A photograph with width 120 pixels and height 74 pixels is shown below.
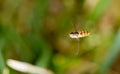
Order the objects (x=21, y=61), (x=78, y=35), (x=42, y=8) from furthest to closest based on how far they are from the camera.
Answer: (x=42, y=8) → (x=21, y=61) → (x=78, y=35)

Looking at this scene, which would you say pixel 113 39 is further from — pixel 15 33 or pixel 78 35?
pixel 15 33

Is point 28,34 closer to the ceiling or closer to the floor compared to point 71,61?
closer to the ceiling

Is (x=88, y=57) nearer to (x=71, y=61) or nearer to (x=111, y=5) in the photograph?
(x=71, y=61)

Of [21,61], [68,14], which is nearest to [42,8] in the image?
[68,14]

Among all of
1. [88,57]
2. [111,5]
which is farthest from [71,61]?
[111,5]

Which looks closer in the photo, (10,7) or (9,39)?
(9,39)

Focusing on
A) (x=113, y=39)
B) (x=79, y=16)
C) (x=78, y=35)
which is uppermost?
(x=79, y=16)

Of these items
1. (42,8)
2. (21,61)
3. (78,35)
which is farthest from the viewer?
(42,8)
